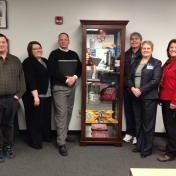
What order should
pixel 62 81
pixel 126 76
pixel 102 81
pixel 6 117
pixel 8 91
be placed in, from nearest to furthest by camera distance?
pixel 8 91 → pixel 6 117 → pixel 62 81 → pixel 126 76 → pixel 102 81

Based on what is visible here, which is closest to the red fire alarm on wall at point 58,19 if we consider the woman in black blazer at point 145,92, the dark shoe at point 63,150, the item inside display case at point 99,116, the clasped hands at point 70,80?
the clasped hands at point 70,80

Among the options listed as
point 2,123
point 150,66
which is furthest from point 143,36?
point 2,123

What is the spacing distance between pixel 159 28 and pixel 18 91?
89.0 inches

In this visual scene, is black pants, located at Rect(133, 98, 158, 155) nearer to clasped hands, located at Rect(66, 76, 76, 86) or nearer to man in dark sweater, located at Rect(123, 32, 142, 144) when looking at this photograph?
man in dark sweater, located at Rect(123, 32, 142, 144)

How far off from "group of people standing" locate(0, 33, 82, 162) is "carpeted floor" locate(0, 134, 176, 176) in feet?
0.45

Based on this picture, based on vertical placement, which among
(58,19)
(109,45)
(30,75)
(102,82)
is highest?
(58,19)

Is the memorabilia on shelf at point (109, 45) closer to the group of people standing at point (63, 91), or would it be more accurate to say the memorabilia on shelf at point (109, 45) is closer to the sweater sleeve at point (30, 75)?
the group of people standing at point (63, 91)

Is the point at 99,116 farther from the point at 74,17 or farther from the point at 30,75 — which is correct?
the point at 74,17

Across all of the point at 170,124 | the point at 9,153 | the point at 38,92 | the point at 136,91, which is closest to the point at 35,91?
the point at 38,92

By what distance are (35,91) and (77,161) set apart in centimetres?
103

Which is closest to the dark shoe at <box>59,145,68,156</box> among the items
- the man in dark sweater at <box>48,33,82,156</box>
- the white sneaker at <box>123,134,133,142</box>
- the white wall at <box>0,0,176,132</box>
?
the man in dark sweater at <box>48,33,82,156</box>

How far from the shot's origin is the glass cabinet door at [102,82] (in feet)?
10.1

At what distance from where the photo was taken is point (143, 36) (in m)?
3.30

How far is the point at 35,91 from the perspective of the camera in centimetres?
279
